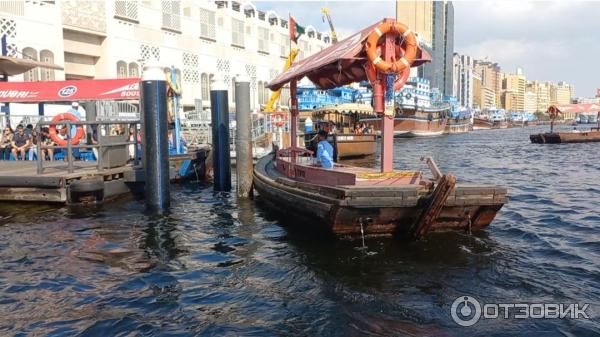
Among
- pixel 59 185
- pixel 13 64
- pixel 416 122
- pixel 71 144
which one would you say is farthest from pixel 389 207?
pixel 416 122

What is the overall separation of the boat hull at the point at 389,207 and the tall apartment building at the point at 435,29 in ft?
376

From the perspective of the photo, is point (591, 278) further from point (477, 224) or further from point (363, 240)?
point (363, 240)

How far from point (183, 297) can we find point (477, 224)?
500 centimetres

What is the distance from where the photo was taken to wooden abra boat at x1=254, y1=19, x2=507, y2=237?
24.6ft

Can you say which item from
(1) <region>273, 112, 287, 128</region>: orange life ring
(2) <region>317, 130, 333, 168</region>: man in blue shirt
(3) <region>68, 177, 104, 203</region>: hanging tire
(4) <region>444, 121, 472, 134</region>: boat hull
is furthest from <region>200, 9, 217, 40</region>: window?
(4) <region>444, 121, 472, 134</region>: boat hull

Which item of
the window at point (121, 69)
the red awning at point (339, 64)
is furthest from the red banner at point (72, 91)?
the window at point (121, 69)

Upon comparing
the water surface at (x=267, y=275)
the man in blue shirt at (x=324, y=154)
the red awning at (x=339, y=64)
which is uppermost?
the red awning at (x=339, y=64)

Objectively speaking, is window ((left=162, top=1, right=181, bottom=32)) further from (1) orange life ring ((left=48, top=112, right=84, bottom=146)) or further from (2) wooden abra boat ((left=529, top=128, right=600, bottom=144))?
(2) wooden abra boat ((left=529, top=128, right=600, bottom=144))

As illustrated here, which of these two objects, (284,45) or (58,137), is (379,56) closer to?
(58,137)

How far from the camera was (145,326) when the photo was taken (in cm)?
525

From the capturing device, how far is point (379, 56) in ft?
28.2

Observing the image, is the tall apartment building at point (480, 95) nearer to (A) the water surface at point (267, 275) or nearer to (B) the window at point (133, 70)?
(B) the window at point (133, 70)

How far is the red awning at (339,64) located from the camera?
8.60 metres

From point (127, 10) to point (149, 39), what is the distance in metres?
2.65
